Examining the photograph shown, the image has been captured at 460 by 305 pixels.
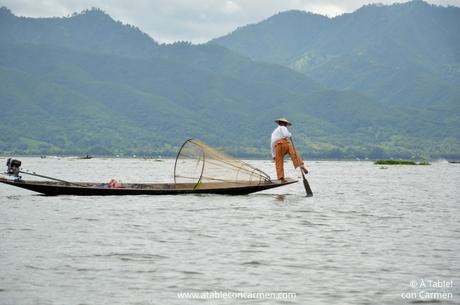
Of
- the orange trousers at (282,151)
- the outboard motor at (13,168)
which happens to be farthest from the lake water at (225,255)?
the orange trousers at (282,151)

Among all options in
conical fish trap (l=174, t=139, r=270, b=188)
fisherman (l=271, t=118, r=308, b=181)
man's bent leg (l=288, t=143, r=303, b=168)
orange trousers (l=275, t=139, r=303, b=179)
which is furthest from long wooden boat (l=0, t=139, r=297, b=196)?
man's bent leg (l=288, t=143, r=303, b=168)

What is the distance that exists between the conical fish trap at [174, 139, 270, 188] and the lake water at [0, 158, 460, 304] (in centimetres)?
312

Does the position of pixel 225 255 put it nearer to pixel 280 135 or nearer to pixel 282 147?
pixel 282 147

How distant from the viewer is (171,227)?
25.1 m

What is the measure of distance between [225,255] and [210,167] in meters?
17.2

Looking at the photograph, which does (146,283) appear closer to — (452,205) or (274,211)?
(274,211)

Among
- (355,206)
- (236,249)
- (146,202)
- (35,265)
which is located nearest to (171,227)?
(236,249)
